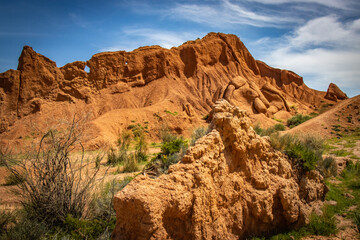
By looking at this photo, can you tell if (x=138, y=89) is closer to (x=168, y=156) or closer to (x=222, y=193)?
(x=168, y=156)

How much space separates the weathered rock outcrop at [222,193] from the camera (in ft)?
10.2

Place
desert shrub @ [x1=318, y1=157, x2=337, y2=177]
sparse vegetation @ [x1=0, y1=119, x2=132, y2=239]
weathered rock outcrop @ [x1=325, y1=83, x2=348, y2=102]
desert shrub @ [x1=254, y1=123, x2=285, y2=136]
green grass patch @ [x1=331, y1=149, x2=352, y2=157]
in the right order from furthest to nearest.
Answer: weathered rock outcrop @ [x1=325, y1=83, x2=348, y2=102]
desert shrub @ [x1=254, y1=123, x2=285, y2=136]
green grass patch @ [x1=331, y1=149, x2=352, y2=157]
desert shrub @ [x1=318, y1=157, x2=337, y2=177]
sparse vegetation @ [x1=0, y1=119, x2=132, y2=239]

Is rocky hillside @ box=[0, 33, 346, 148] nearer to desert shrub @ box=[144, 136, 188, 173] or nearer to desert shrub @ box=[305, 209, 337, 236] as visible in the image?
desert shrub @ box=[144, 136, 188, 173]

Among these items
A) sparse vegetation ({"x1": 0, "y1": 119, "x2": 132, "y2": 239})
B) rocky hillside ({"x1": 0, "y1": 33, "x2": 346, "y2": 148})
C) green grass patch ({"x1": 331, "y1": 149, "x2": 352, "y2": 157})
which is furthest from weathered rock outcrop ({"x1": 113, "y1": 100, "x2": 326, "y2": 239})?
rocky hillside ({"x1": 0, "y1": 33, "x2": 346, "y2": 148})

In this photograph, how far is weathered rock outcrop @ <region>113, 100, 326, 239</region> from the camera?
311cm

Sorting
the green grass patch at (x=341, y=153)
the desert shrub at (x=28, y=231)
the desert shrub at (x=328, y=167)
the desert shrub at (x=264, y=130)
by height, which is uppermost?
the desert shrub at (x=264, y=130)

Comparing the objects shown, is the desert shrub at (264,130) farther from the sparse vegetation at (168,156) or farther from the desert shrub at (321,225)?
the desert shrub at (321,225)

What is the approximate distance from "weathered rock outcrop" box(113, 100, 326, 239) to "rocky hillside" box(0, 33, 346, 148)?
1790 cm

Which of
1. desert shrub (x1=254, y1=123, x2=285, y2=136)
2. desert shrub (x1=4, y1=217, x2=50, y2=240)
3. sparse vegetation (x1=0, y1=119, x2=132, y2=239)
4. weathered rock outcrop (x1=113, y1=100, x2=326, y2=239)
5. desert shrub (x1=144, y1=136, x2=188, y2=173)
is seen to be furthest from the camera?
desert shrub (x1=254, y1=123, x2=285, y2=136)

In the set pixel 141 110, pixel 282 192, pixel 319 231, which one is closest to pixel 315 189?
pixel 319 231

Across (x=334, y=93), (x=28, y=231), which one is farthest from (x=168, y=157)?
(x=334, y=93)

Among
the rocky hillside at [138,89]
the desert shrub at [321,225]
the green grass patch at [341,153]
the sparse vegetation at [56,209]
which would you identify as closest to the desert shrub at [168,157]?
the sparse vegetation at [56,209]

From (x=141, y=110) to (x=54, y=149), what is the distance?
21.2 m

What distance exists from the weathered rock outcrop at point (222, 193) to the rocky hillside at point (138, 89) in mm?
17898
